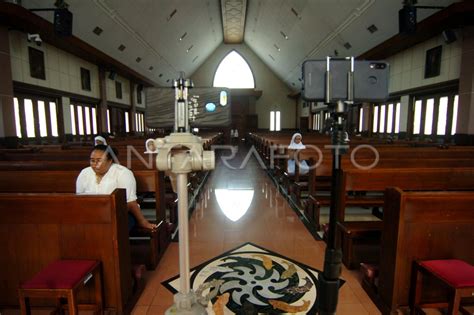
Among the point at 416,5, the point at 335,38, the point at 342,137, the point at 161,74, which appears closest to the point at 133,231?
the point at 342,137

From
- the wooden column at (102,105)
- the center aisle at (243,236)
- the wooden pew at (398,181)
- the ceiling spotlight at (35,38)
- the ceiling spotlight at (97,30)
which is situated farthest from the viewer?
the wooden column at (102,105)

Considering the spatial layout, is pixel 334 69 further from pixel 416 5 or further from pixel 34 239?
pixel 416 5

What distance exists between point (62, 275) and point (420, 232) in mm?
2216

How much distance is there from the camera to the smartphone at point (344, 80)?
3.86ft

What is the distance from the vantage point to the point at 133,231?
2.55 meters

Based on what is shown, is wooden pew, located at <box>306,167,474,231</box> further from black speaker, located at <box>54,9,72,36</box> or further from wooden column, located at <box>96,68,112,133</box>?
wooden column, located at <box>96,68,112,133</box>

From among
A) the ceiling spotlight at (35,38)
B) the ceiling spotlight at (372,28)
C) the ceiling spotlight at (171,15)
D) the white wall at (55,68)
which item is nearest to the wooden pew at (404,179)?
the ceiling spotlight at (372,28)

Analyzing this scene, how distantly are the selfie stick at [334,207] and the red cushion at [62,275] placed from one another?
1297 mm

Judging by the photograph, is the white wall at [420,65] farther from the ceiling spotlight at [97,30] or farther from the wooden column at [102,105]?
the wooden column at [102,105]

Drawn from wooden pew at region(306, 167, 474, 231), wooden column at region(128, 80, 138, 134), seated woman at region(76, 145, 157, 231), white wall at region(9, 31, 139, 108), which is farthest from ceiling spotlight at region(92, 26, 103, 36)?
wooden pew at region(306, 167, 474, 231)

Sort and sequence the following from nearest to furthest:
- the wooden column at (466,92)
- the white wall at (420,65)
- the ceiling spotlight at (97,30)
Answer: the wooden column at (466,92) → the white wall at (420,65) → the ceiling spotlight at (97,30)

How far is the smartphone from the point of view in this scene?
3.86 feet

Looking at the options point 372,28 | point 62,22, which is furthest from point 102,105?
point 372,28

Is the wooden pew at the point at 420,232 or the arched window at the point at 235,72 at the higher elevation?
the arched window at the point at 235,72
